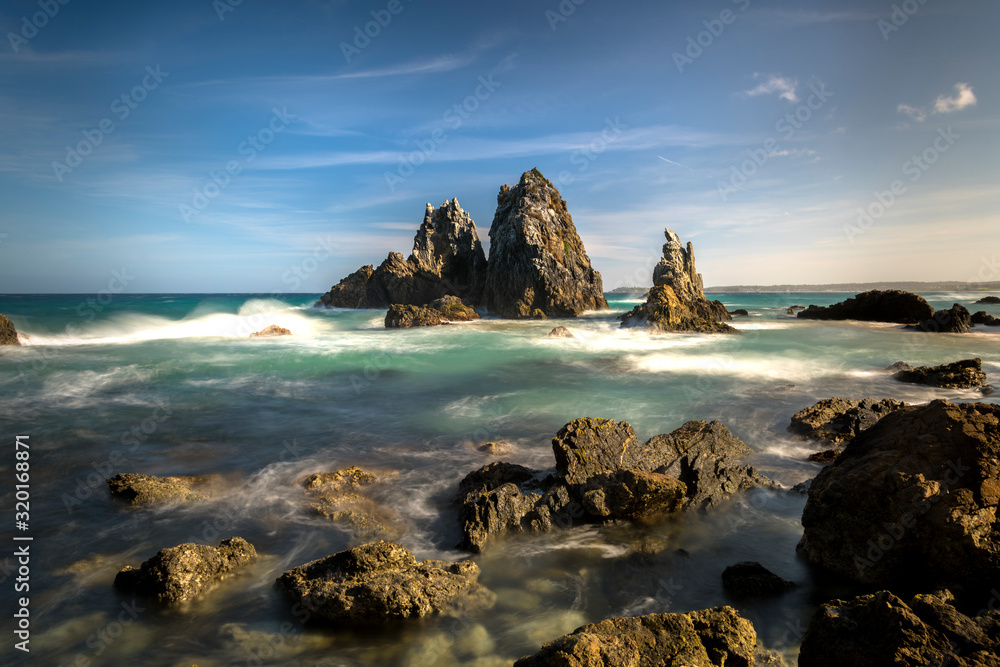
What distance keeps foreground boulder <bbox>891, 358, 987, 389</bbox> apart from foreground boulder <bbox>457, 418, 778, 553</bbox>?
10844 millimetres

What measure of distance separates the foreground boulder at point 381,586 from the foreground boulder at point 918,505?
11.2 ft

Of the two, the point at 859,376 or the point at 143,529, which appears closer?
the point at 143,529

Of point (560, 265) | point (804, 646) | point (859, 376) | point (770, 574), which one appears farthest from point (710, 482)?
point (560, 265)

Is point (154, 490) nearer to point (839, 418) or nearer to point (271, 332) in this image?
point (839, 418)

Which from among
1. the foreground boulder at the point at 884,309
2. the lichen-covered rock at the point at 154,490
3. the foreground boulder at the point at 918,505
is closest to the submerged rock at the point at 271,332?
the lichen-covered rock at the point at 154,490

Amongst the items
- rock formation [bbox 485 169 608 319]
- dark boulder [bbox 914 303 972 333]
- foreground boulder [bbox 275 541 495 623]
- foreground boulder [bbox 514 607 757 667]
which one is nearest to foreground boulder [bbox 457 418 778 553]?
foreground boulder [bbox 275 541 495 623]

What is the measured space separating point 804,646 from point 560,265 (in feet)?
166

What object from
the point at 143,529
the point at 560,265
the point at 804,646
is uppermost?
the point at 560,265

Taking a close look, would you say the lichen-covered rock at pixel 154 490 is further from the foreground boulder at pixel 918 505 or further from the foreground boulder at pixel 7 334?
the foreground boulder at pixel 7 334

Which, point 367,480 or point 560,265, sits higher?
point 560,265

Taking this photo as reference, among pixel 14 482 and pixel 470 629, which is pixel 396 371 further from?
pixel 470 629

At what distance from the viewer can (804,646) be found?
10.4ft

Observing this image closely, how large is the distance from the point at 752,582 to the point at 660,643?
1785 mm

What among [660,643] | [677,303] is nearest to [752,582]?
[660,643]
